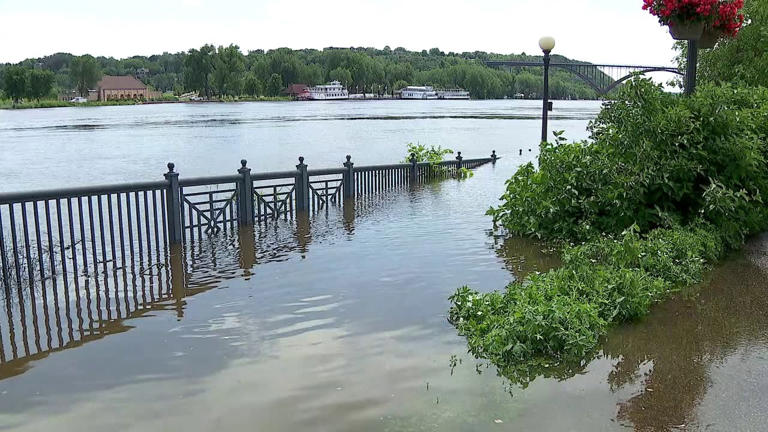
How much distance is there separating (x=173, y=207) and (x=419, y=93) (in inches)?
6452

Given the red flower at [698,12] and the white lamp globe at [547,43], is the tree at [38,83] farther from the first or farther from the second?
the red flower at [698,12]

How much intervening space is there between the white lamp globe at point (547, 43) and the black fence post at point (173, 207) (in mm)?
8842

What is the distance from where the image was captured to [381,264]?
367 inches

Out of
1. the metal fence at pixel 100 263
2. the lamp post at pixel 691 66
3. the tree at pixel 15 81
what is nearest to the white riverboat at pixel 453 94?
the tree at pixel 15 81

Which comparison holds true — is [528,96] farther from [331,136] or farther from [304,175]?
[304,175]

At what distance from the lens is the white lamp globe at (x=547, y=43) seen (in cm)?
1522

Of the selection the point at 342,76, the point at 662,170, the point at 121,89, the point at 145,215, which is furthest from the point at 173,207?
the point at 121,89

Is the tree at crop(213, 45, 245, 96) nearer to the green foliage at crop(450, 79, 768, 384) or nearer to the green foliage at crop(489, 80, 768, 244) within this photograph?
the green foliage at crop(450, 79, 768, 384)

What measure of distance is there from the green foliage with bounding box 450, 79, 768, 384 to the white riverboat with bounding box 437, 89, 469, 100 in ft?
533

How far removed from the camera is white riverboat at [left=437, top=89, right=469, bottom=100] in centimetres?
17138

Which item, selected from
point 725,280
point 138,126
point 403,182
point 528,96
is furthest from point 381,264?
point 528,96

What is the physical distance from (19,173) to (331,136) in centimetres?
3115

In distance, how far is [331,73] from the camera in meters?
167

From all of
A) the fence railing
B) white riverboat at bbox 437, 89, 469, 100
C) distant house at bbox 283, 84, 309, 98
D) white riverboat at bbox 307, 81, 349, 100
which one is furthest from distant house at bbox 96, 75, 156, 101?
the fence railing
